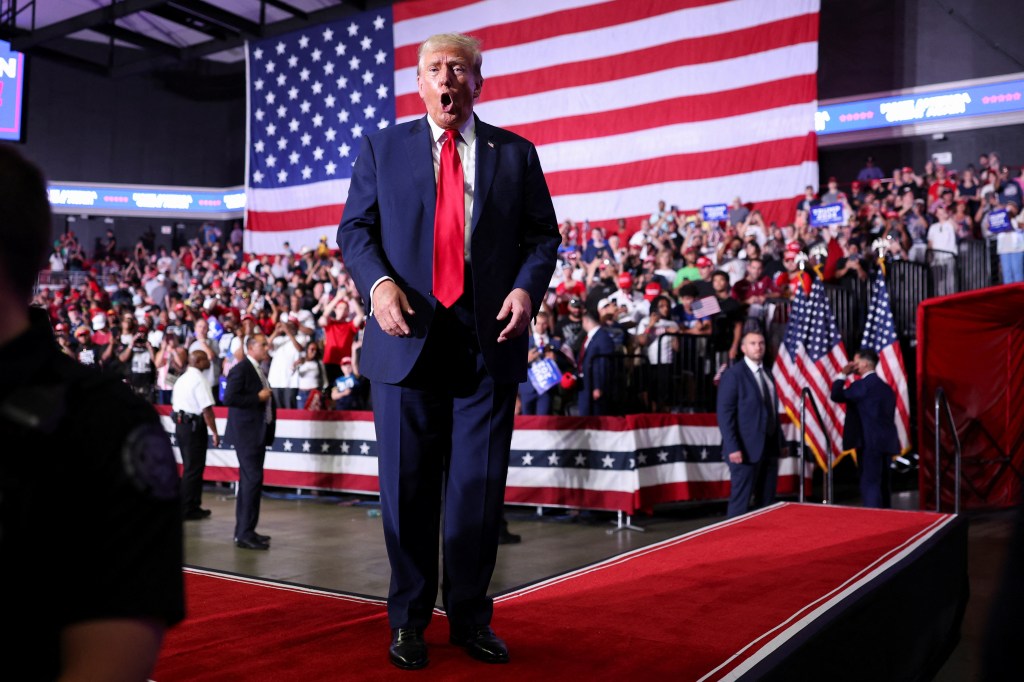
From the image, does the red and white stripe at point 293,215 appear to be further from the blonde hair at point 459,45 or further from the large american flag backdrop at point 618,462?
the blonde hair at point 459,45

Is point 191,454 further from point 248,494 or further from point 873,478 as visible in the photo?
point 873,478

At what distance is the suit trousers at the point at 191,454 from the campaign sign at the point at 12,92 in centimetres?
1178

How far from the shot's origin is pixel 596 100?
1750 centimetres

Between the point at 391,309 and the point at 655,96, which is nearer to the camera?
the point at 391,309

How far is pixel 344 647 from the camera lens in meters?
2.75

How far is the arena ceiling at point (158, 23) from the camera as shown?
2205 centimetres

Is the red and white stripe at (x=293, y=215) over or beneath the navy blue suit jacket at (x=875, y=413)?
over

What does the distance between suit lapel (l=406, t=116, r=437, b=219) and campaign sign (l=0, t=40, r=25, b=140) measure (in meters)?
18.2

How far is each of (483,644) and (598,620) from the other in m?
0.57

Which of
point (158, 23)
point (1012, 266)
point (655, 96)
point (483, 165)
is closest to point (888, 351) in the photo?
point (1012, 266)

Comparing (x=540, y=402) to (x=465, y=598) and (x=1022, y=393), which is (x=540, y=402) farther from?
(x=465, y=598)

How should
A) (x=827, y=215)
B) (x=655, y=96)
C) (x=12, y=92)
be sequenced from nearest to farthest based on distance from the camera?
(x=827, y=215), (x=655, y=96), (x=12, y=92)

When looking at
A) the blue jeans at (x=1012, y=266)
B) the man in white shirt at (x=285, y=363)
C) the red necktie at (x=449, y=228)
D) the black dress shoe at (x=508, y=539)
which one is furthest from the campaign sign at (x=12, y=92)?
the red necktie at (x=449, y=228)

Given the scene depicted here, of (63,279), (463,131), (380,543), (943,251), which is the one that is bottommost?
(380,543)
